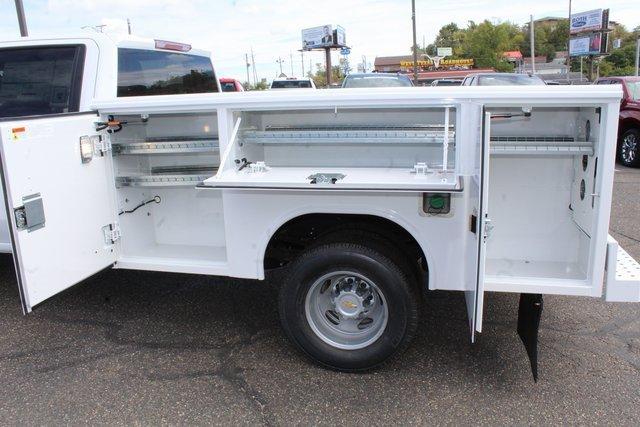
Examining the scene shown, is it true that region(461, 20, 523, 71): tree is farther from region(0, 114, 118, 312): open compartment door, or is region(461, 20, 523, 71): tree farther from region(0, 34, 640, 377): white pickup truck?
region(0, 114, 118, 312): open compartment door

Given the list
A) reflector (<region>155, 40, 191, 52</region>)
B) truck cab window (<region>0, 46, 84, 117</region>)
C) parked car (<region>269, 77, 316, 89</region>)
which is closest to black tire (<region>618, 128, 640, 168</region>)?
reflector (<region>155, 40, 191, 52</region>)

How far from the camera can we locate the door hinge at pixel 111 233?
359cm

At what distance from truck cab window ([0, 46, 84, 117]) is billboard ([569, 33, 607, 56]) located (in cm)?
5747

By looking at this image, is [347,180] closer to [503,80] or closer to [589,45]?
[503,80]

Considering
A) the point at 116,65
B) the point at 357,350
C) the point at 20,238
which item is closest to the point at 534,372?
the point at 357,350

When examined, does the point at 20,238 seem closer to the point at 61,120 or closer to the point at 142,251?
the point at 61,120

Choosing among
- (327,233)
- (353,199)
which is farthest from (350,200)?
(327,233)

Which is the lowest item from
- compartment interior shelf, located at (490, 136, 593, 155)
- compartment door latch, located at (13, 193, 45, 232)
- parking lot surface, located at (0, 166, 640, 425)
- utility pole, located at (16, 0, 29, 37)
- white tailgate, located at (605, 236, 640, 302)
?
parking lot surface, located at (0, 166, 640, 425)

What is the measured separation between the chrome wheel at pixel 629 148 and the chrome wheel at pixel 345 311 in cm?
1004

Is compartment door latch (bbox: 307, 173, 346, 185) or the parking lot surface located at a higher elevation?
compartment door latch (bbox: 307, 173, 346, 185)

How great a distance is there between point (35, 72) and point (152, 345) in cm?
211

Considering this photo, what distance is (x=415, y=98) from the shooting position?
296cm

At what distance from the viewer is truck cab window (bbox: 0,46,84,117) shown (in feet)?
12.4

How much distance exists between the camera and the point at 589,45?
53406mm
